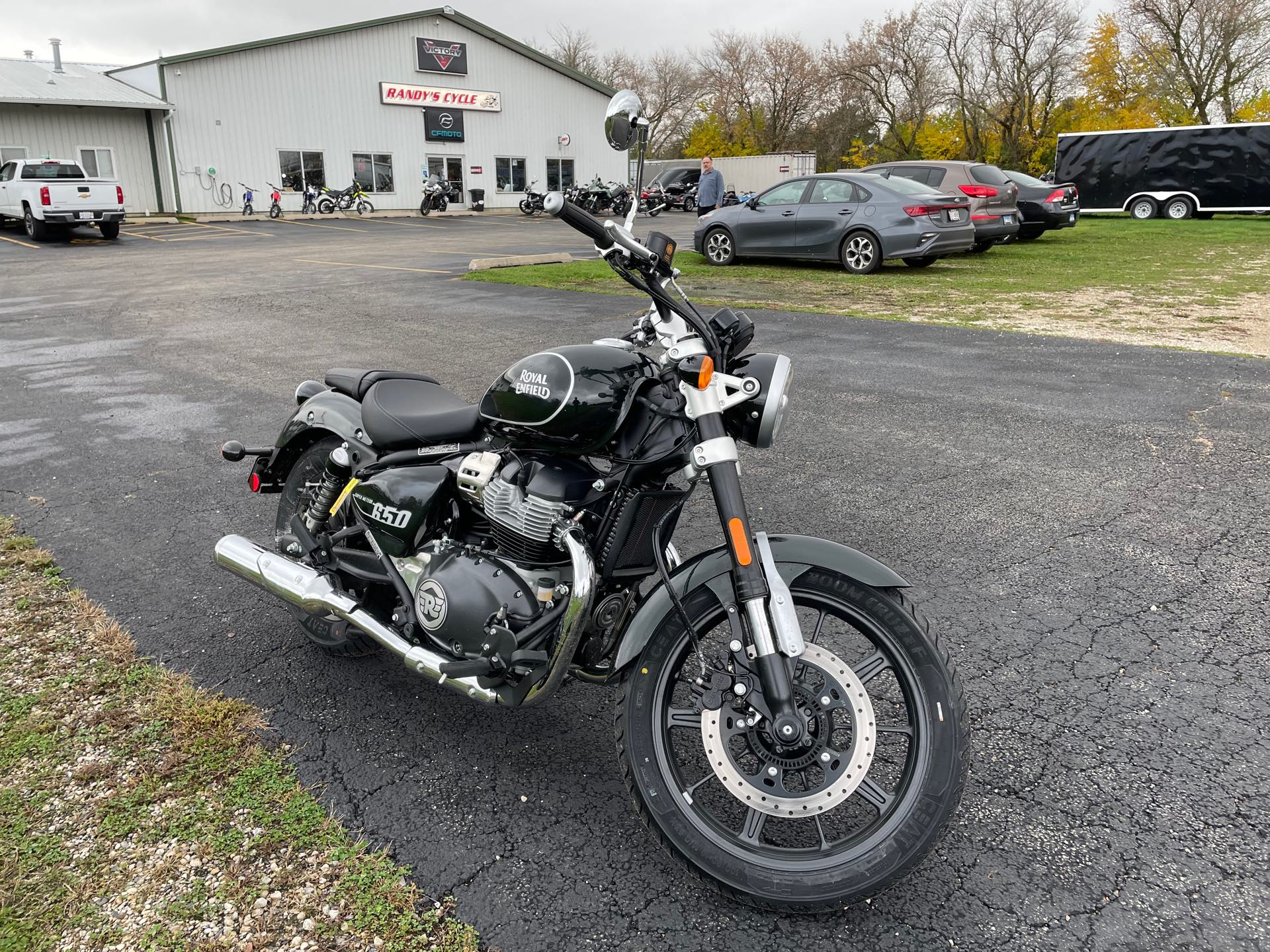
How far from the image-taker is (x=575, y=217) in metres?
2.30

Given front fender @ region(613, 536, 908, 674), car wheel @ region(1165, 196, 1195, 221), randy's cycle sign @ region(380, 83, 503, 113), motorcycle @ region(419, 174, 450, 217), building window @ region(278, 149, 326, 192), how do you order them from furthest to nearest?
1. randy's cycle sign @ region(380, 83, 503, 113)
2. motorcycle @ region(419, 174, 450, 217)
3. building window @ region(278, 149, 326, 192)
4. car wheel @ region(1165, 196, 1195, 221)
5. front fender @ region(613, 536, 908, 674)

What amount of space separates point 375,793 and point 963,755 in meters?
1.70

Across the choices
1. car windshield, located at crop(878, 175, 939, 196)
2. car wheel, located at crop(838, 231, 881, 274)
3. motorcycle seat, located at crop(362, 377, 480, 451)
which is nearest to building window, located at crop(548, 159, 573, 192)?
car windshield, located at crop(878, 175, 939, 196)

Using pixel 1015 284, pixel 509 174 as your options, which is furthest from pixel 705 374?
pixel 509 174

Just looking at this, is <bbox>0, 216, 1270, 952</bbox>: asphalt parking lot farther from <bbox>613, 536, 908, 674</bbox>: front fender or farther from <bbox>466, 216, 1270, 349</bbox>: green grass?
<bbox>466, 216, 1270, 349</bbox>: green grass

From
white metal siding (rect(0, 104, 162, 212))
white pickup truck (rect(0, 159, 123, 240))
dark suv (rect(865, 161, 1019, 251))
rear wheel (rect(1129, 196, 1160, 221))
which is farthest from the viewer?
white metal siding (rect(0, 104, 162, 212))

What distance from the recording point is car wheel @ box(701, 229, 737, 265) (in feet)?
54.1

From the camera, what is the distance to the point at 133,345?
379 inches

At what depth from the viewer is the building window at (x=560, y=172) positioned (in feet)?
143

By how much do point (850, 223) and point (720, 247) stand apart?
8.63 feet

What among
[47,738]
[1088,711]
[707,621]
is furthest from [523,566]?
[1088,711]

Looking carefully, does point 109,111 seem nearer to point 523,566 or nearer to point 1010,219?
point 1010,219

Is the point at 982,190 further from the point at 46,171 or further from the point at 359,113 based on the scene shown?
the point at 359,113

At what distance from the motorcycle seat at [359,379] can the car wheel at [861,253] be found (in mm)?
12570
